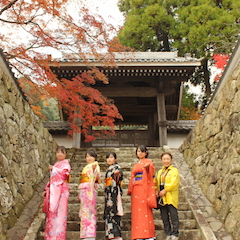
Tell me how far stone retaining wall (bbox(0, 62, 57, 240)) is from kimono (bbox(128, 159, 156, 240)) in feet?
6.54

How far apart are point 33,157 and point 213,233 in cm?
388

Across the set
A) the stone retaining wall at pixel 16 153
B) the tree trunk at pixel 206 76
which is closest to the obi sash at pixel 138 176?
the stone retaining wall at pixel 16 153

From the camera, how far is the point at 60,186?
4156mm

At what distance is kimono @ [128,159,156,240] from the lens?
3.93 m

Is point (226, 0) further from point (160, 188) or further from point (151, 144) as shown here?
point (160, 188)

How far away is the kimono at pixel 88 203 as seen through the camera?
398 cm

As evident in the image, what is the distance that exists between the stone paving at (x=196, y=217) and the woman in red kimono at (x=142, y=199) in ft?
3.29

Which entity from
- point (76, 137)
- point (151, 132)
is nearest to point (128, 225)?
point (76, 137)

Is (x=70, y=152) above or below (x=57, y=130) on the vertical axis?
below

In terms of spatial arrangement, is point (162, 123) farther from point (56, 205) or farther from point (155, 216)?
point (56, 205)

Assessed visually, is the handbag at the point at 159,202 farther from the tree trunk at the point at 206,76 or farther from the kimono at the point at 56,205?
the tree trunk at the point at 206,76

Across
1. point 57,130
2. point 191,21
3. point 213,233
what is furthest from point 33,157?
point 191,21

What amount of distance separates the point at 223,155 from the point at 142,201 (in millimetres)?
1852

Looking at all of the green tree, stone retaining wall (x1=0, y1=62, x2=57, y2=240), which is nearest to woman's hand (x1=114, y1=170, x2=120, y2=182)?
stone retaining wall (x1=0, y1=62, x2=57, y2=240)
